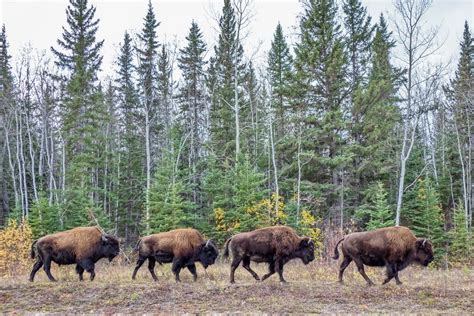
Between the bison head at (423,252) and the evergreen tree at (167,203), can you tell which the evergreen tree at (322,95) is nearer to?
the evergreen tree at (167,203)

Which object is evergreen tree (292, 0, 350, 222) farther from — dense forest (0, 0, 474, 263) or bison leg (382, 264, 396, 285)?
bison leg (382, 264, 396, 285)

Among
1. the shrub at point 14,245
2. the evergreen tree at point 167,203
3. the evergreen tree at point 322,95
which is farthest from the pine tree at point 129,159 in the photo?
the evergreen tree at point 322,95

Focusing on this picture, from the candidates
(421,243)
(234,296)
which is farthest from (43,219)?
(421,243)

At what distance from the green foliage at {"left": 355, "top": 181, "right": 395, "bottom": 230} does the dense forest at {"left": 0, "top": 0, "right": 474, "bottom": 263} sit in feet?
0.38

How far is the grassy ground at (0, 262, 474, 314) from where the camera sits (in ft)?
32.1

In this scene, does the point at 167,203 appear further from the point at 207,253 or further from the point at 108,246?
the point at 207,253

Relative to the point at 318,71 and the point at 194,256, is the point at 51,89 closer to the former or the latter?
the point at 318,71

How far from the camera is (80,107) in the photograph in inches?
1284

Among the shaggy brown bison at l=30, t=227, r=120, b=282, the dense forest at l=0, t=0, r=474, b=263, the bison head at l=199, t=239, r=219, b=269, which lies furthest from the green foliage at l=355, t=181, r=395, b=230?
the shaggy brown bison at l=30, t=227, r=120, b=282

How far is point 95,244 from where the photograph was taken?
1398 centimetres

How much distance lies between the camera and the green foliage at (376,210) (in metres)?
23.0

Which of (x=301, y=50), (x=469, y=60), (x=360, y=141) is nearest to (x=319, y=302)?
(x=360, y=141)

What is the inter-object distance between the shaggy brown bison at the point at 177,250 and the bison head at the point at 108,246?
955 mm

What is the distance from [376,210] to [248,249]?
619 inches
